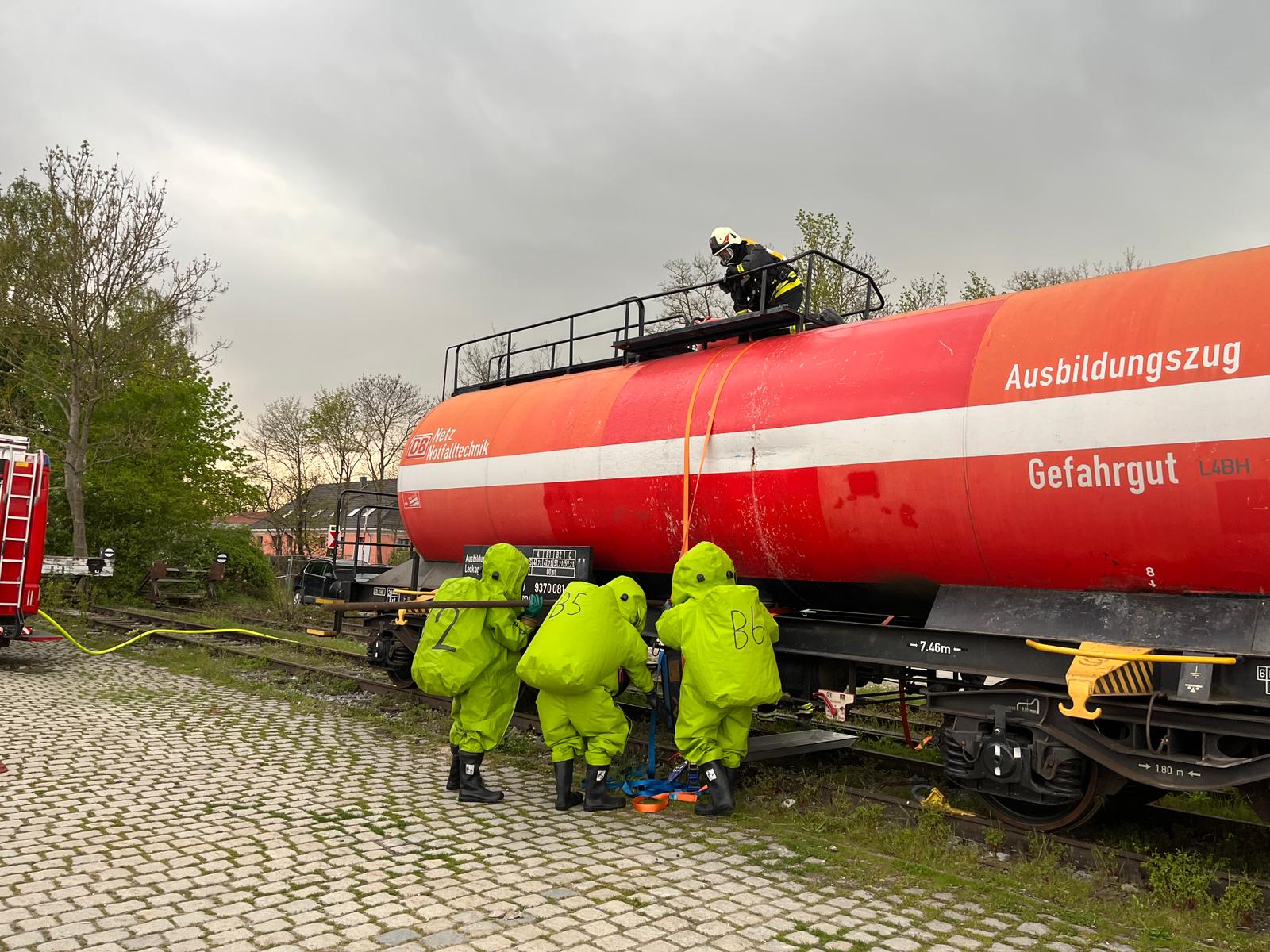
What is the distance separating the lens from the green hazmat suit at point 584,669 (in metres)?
5.84

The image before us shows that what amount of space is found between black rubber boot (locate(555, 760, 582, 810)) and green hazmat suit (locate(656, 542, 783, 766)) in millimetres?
813

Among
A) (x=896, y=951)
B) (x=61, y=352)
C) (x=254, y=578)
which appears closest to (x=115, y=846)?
(x=896, y=951)

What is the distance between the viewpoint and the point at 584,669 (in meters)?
5.82

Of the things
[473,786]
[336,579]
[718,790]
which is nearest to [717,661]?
[718,790]

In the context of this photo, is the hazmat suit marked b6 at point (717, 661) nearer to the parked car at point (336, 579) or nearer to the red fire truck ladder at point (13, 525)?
the parked car at point (336, 579)

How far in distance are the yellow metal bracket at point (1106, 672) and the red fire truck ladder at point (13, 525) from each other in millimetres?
12391

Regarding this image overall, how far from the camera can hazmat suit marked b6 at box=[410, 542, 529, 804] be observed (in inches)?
246

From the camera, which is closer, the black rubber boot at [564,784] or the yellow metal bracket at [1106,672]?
the yellow metal bracket at [1106,672]

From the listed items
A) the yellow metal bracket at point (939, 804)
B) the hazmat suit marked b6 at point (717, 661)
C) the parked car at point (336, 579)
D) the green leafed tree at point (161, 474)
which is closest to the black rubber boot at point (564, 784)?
the hazmat suit marked b6 at point (717, 661)

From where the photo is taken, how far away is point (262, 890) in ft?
15.0

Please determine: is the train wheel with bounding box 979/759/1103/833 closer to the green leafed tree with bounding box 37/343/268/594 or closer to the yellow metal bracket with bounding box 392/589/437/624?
the yellow metal bracket with bounding box 392/589/437/624

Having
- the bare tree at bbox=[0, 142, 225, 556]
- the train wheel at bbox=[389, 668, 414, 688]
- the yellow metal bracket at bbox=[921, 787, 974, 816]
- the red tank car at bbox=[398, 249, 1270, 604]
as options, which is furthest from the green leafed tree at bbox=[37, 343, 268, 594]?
the yellow metal bracket at bbox=[921, 787, 974, 816]

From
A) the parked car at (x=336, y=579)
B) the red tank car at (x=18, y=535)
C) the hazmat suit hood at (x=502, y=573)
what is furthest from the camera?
the red tank car at (x=18, y=535)

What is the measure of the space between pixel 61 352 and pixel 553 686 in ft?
63.7
